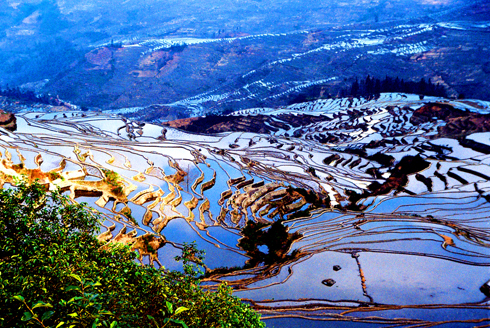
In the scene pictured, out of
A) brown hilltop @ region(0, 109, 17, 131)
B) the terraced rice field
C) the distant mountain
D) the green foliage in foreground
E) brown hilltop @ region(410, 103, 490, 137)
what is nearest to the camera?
the green foliage in foreground

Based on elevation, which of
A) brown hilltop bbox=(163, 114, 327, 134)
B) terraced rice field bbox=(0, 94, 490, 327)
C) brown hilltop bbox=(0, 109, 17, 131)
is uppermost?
brown hilltop bbox=(0, 109, 17, 131)

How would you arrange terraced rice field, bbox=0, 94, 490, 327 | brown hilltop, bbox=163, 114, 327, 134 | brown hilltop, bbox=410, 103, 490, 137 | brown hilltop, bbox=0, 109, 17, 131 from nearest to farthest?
terraced rice field, bbox=0, 94, 490, 327, brown hilltop, bbox=0, 109, 17, 131, brown hilltop, bbox=410, 103, 490, 137, brown hilltop, bbox=163, 114, 327, 134

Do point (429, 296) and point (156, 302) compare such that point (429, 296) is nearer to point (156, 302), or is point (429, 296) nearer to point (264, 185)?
point (156, 302)

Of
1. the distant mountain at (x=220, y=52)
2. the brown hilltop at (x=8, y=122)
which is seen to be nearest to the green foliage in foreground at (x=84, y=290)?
the brown hilltop at (x=8, y=122)

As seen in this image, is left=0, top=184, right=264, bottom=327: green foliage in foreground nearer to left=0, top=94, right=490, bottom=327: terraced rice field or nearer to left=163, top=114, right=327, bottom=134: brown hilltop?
left=0, top=94, right=490, bottom=327: terraced rice field

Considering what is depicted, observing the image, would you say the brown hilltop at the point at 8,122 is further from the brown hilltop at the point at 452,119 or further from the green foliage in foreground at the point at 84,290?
the brown hilltop at the point at 452,119

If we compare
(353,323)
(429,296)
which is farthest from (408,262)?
(353,323)

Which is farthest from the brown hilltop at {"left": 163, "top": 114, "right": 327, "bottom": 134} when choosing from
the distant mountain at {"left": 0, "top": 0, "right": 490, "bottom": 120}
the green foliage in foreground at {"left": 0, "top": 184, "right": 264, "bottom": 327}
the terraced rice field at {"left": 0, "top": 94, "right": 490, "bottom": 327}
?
the green foliage in foreground at {"left": 0, "top": 184, "right": 264, "bottom": 327}
